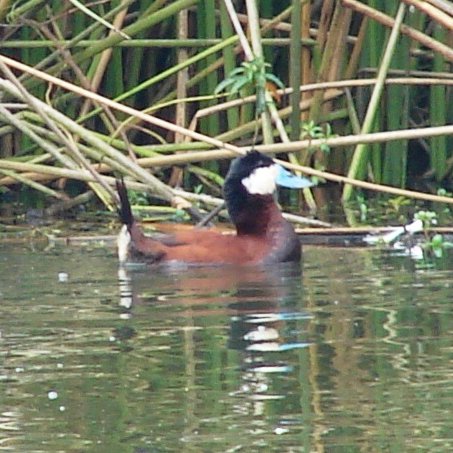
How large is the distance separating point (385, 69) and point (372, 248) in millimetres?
1315

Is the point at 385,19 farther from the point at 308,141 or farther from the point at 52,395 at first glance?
the point at 52,395

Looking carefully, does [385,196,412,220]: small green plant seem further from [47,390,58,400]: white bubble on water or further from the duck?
[47,390,58,400]: white bubble on water

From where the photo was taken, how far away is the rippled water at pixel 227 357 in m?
4.19

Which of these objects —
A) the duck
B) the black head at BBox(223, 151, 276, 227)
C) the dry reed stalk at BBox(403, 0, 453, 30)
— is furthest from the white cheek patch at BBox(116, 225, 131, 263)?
the dry reed stalk at BBox(403, 0, 453, 30)

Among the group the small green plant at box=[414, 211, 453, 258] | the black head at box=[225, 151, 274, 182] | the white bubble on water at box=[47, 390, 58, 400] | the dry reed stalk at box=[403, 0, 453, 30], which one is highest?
the dry reed stalk at box=[403, 0, 453, 30]

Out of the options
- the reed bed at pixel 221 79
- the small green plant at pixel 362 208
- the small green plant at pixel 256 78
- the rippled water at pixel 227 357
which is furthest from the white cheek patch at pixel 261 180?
the small green plant at pixel 362 208

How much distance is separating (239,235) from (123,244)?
2.08 feet

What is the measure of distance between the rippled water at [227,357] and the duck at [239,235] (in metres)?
0.11

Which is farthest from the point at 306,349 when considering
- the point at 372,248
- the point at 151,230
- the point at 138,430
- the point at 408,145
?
the point at 408,145

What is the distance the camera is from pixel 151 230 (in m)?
8.41

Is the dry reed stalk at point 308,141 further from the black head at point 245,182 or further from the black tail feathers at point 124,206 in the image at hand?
the black tail feathers at point 124,206

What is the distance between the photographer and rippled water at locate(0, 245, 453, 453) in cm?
419

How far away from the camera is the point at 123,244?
757 centimetres

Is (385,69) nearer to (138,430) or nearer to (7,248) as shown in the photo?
(7,248)
